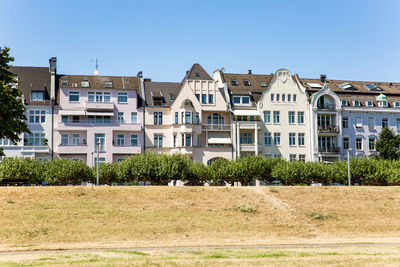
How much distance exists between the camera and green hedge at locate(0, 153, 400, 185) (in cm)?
6306

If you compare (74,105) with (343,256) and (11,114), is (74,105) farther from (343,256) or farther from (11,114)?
(343,256)

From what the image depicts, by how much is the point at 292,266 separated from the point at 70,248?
592 inches

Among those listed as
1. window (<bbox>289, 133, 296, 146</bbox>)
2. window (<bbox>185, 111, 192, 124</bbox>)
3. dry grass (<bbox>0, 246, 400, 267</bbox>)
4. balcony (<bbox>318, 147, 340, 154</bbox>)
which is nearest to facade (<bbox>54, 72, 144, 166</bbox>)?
window (<bbox>185, 111, 192, 124</bbox>)

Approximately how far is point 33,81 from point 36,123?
696 cm

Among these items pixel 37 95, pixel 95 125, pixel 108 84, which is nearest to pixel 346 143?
pixel 108 84

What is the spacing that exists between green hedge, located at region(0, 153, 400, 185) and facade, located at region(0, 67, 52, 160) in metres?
9.92

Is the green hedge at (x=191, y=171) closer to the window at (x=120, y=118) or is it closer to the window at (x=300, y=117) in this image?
the window at (x=120, y=118)

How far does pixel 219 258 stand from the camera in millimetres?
29797

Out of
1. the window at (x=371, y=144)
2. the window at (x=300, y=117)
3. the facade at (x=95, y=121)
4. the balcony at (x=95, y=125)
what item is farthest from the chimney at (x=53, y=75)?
the window at (x=371, y=144)

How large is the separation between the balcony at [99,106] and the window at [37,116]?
5.80m

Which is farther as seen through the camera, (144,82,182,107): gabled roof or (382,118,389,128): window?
(382,118,389,128): window

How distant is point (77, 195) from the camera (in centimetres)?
5041

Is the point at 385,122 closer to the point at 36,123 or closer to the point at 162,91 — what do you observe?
the point at 162,91

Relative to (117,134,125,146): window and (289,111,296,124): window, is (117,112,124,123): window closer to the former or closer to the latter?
(117,134,125,146): window
